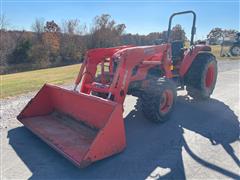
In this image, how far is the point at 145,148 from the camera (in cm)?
415

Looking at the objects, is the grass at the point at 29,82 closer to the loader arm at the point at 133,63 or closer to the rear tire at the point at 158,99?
the loader arm at the point at 133,63

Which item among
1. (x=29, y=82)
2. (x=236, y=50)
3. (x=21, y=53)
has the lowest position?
(x=21, y=53)

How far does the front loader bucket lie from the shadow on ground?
19 centimetres

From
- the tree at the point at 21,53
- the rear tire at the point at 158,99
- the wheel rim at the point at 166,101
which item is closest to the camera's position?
the rear tire at the point at 158,99

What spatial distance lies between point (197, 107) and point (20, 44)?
1370 inches

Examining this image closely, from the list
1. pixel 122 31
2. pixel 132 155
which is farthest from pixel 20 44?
A: pixel 132 155

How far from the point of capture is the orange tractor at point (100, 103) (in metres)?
3.72

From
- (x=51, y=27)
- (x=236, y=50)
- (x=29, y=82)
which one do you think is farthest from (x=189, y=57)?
(x=51, y=27)

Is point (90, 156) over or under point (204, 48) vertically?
under

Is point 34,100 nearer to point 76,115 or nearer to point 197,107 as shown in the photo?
point 76,115

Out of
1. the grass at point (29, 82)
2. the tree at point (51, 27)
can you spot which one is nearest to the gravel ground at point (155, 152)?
the grass at point (29, 82)

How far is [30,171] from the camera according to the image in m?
3.57

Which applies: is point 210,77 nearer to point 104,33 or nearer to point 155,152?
point 155,152

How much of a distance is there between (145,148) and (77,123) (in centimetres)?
137
